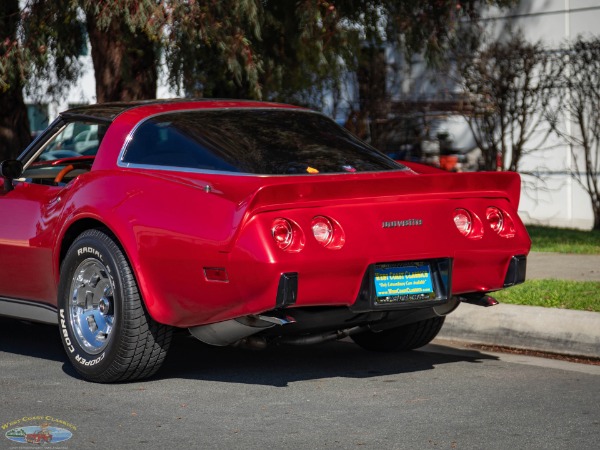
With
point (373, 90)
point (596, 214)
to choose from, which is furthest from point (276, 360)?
point (373, 90)

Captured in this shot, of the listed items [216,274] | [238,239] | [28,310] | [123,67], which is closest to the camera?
[238,239]

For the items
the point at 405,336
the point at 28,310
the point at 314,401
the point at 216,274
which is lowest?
the point at 314,401

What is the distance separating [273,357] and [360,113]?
11.0 metres

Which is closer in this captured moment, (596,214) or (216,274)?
(216,274)

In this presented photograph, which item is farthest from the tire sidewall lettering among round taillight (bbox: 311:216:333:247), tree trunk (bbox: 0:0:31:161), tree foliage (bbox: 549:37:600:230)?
tree foliage (bbox: 549:37:600:230)

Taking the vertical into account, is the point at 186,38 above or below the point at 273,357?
above

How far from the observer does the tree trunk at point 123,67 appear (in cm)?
1283

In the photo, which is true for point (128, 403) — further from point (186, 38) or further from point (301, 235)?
point (186, 38)

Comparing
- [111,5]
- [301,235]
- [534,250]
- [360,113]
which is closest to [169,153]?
[301,235]

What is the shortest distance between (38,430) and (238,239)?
1304 mm

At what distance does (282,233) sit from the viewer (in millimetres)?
5957

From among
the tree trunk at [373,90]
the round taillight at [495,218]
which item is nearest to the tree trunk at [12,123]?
the tree trunk at [373,90]

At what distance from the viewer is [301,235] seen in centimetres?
599

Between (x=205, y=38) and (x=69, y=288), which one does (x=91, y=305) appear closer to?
(x=69, y=288)
